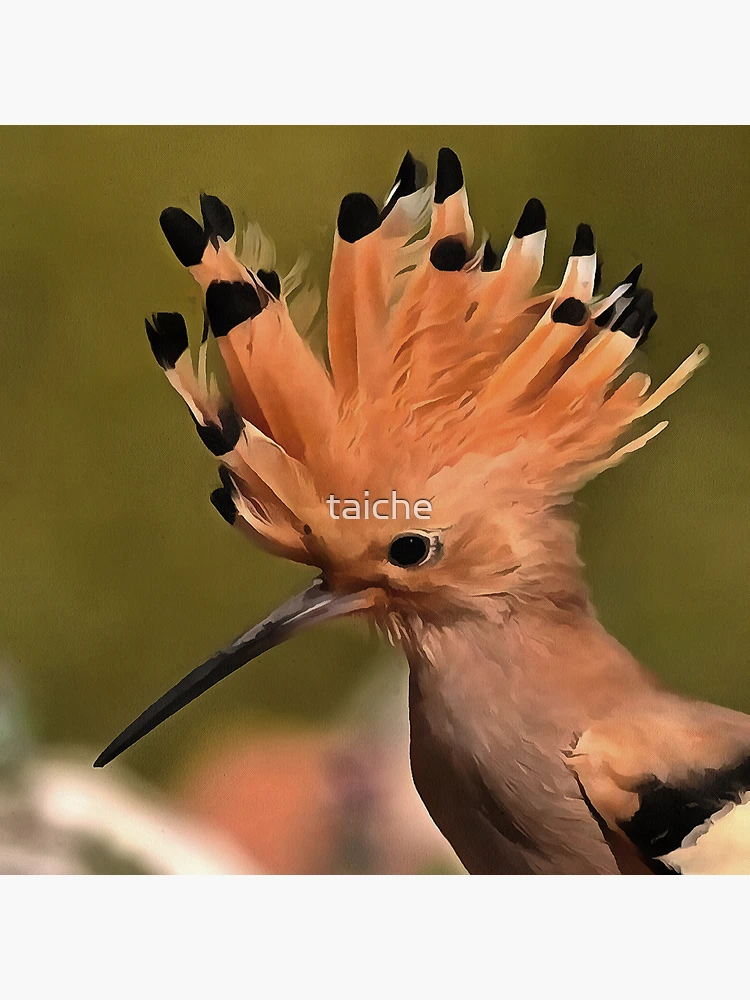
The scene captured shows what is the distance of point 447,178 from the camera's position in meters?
0.99

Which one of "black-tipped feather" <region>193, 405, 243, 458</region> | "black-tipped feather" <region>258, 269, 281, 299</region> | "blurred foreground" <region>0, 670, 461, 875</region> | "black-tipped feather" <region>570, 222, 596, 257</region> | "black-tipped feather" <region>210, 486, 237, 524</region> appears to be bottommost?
"blurred foreground" <region>0, 670, 461, 875</region>

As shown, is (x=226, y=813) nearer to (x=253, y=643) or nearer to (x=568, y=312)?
(x=253, y=643)

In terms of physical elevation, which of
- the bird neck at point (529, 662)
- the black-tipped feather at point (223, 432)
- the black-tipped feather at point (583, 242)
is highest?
the black-tipped feather at point (583, 242)

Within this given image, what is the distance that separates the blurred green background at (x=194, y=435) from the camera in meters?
0.99

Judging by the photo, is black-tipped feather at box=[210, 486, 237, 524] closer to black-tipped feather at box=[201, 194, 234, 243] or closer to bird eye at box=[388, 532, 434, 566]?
bird eye at box=[388, 532, 434, 566]

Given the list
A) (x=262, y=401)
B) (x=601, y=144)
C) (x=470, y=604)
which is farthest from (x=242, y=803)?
(x=601, y=144)

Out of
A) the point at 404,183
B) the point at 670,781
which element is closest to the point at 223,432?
the point at 404,183

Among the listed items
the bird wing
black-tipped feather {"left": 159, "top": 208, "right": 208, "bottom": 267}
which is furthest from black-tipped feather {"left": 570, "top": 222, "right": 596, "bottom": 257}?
the bird wing

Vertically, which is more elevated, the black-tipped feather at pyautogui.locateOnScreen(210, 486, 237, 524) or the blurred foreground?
the black-tipped feather at pyautogui.locateOnScreen(210, 486, 237, 524)

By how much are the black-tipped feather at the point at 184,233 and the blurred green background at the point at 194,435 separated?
1cm

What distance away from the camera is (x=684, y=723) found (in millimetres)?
1029

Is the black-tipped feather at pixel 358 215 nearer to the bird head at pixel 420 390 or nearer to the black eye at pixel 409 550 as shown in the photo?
the bird head at pixel 420 390

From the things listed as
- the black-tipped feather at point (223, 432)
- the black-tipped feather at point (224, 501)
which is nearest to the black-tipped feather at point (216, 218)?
the black-tipped feather at point (223, 432)

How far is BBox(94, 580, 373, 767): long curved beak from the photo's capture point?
1024 mm
